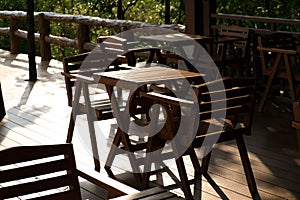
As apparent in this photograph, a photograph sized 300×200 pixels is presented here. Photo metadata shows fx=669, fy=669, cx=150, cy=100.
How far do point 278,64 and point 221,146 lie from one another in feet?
4.49

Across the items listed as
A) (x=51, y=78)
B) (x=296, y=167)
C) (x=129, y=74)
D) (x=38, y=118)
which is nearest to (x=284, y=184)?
(x=296, y=167)

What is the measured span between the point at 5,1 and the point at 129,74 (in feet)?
57.8

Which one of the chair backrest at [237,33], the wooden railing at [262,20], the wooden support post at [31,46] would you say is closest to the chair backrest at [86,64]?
the chair backrest at [237,33]

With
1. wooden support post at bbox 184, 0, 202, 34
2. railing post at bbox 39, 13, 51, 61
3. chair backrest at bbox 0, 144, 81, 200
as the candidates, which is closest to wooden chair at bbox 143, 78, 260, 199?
chair backrest at bbox 0, 144, 81, 200

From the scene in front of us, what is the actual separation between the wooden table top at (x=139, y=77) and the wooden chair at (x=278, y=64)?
1921 millimetres

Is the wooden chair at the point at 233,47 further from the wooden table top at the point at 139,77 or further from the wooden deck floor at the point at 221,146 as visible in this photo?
the wooden table top at the point at 139,77

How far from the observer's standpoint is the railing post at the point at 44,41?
35.8 ft

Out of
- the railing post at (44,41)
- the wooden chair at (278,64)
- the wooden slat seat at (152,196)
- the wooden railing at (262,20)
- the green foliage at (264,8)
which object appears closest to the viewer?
the wooden slat seat at (152,196)

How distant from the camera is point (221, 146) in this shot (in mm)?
5574

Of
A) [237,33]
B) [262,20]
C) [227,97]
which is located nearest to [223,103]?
[227,97]

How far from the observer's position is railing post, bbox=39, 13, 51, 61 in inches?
429

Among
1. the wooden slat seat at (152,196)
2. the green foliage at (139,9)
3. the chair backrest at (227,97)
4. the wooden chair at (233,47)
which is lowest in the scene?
the green foliage at (139,9)

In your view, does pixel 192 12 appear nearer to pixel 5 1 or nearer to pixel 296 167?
pixel 296 167

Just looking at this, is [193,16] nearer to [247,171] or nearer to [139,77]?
[139,77]
